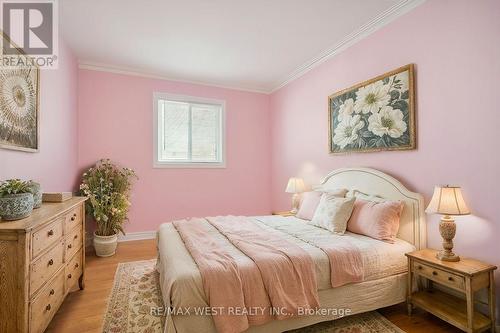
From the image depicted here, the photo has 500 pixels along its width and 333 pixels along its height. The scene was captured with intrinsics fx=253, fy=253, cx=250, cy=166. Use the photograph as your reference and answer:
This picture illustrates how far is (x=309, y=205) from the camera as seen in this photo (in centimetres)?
322

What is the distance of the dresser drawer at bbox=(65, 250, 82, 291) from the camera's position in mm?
2084

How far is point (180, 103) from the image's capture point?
460 cm

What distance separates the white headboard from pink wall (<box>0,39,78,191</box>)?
3.28 meters

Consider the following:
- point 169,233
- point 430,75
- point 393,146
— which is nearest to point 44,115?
point 169,233

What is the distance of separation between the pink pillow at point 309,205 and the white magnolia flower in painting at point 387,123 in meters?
1.01

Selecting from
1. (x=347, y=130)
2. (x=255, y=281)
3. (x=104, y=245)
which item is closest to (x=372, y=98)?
(x=347, y=130)

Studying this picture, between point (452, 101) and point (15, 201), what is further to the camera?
A: point (452, 101)

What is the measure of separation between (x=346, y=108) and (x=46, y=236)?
127 inches

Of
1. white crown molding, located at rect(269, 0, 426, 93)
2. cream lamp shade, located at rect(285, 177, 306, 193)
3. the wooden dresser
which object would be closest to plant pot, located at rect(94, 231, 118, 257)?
the wooden dresser

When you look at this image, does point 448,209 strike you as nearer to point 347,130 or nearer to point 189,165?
point 347,130

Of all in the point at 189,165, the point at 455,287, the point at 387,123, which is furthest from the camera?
the point at 189,165

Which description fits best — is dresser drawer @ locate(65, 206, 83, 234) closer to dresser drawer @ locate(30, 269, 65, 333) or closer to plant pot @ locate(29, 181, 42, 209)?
plant pot @ locate(29, 181, 42, 209)

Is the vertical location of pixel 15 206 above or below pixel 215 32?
below

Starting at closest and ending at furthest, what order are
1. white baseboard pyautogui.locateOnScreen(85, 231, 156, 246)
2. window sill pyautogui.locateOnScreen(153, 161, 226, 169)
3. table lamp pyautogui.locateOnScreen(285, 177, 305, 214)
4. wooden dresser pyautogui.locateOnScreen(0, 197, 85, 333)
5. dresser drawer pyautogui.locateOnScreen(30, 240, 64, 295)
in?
wooden dresser pyautogui.locateOnScreen(0, 197, 85, 333) → dresser drawer pyautogui.locateOnScreen(30, 240, 64, 295) → table lamp pyautogui.locateOnScreen(285, 177, 305, 214) → white baseboard pyautogui.locateOnScreen(85, 231, 156, 246) → window sill pyautogui.locateOnScreen(153, 161, 226, 169)
